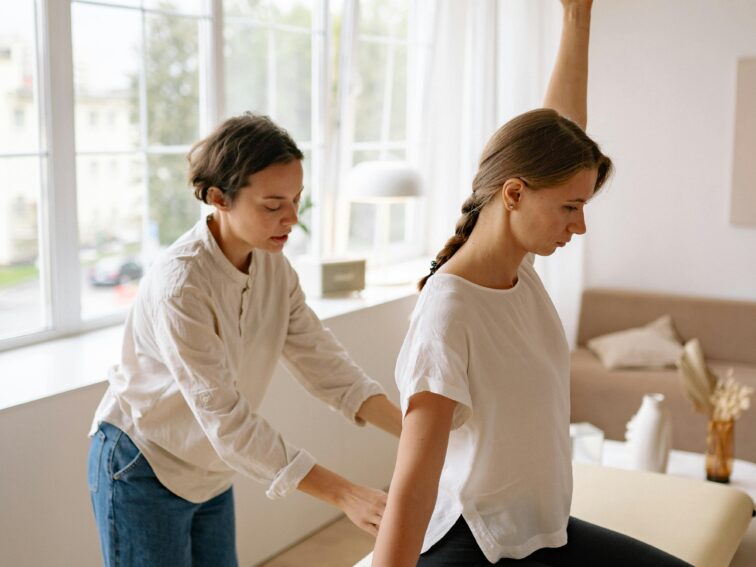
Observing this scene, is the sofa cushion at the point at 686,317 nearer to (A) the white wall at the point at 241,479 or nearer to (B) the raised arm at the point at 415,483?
(A) the white wall at the point at 241,479

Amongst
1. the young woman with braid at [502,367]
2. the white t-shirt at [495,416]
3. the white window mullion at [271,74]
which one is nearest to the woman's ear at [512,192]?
the young woman with braid at [502,367]

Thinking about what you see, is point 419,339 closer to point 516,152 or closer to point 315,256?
point 516,152

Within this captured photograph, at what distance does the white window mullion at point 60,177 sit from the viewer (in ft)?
9.95

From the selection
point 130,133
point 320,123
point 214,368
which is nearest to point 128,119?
point 130,133

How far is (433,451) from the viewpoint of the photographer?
4.51 feet

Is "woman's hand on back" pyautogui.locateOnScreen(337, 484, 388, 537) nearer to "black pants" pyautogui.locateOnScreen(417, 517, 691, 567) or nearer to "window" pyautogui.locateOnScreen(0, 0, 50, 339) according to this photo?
"black pants" pyautogui.locateOnScreen(417, 517, 691, 567)

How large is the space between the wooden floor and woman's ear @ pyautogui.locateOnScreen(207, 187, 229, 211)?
189cm

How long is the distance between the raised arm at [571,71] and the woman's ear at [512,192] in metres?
0.62

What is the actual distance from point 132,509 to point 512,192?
1.08 m

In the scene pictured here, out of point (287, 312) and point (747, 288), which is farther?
point (747, 288)

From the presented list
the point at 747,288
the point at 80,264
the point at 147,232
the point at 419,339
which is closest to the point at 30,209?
the point at 80,264

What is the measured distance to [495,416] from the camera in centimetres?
148

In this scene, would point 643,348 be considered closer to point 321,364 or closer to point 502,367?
point 321,364

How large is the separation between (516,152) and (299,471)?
716 millimetres
